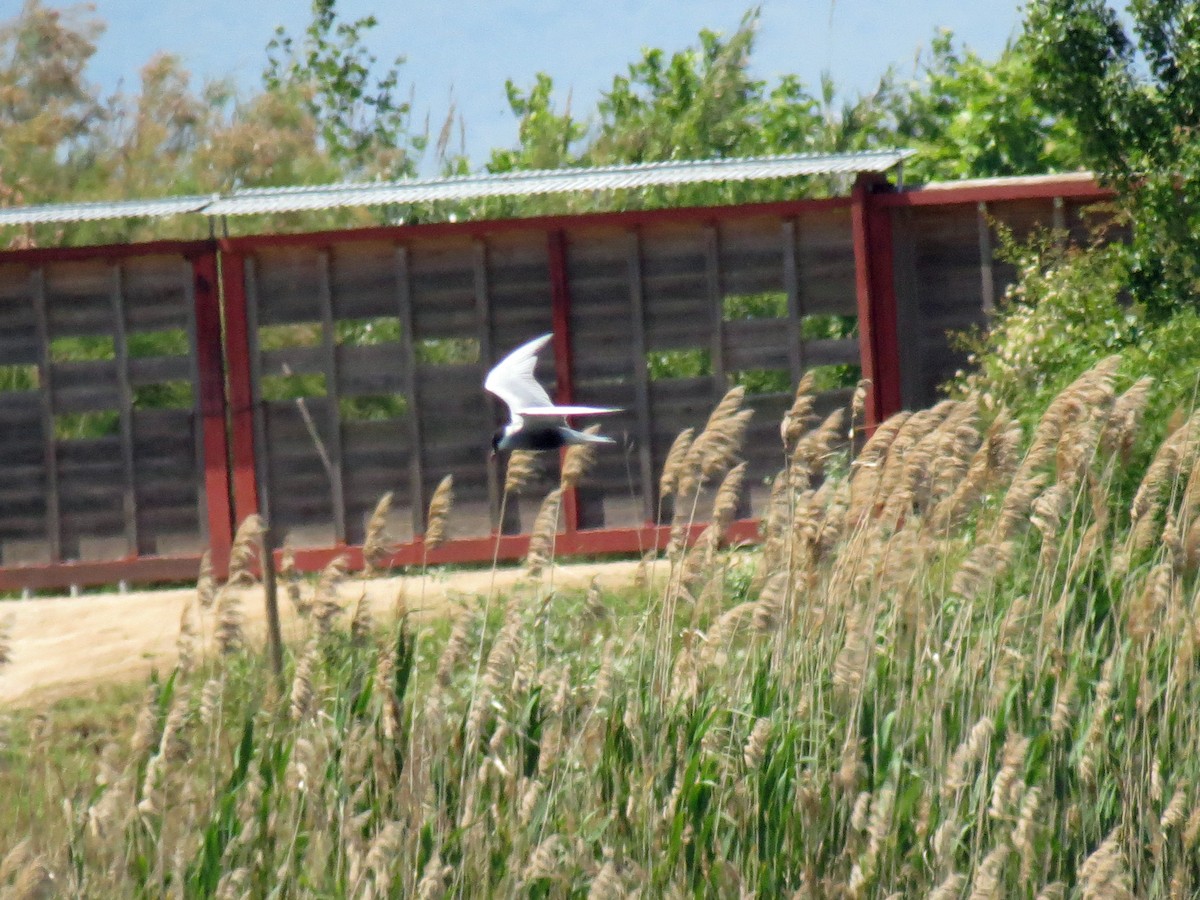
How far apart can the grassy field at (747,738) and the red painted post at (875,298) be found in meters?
5.08

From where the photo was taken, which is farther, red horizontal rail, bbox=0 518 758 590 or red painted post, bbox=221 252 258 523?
red painted post, bbox=221 252 258 523

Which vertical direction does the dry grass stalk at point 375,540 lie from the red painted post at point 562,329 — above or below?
below

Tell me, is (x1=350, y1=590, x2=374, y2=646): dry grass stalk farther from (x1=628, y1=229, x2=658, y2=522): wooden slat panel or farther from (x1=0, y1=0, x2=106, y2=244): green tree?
(x1=0, y1=0, x2=106, y2=244): green tree

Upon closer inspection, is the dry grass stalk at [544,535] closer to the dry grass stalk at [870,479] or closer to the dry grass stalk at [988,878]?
the dry grass stalk at [870,479]

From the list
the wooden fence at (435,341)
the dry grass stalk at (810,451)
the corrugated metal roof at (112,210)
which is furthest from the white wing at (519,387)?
the corrugated metal roof at (112,210)

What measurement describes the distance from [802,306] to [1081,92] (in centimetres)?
200

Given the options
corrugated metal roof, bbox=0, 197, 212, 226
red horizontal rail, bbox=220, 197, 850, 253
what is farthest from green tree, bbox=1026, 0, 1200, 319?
corrugated metal roof, bbox=0, 197, 212, 226

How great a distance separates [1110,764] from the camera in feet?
16.1

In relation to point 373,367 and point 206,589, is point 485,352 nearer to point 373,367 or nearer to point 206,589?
point 373,367

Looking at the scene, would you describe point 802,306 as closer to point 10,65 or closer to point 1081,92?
point 1081,92

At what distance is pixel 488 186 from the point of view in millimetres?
10336

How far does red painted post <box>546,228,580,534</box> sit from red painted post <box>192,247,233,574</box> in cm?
205

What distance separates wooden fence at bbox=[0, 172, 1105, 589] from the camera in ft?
34.8

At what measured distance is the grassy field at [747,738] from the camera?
4523 millimetres
